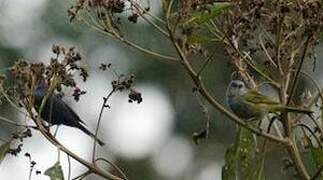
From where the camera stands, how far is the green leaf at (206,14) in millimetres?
1771

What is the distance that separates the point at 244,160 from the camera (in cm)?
201

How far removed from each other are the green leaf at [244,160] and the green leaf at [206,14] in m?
A: 0.33

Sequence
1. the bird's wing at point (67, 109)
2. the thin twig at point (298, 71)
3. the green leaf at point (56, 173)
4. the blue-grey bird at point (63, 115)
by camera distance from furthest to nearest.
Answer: the bird's wing at point (67, 109) < the blue-grey bird at point (63, 115) < the green leaf at point (56, 173) < the thin twig at point (298, 71)

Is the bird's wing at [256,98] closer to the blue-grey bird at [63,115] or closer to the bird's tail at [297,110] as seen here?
the bird's tail at [297,110]

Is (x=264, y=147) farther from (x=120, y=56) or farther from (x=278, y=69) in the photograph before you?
(x=120, y=56)

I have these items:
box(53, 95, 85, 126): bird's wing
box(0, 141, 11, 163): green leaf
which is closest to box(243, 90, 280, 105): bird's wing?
box(0, 141, 11, 163): green leaf

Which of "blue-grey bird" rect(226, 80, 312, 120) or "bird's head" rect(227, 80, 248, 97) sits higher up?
"bird's head" rect(227, 80, 248, 97)

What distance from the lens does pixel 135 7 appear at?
1859 millimetres

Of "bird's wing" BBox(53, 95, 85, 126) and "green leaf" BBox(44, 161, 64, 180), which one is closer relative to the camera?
"green leaf" BBox(44, 161, 64, 180)

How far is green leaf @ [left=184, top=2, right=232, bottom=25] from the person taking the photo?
1.77 metres

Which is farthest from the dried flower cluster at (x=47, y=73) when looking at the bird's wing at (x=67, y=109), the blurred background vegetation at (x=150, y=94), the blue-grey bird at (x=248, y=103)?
the blurred background vegetation at (x=150, y=94)

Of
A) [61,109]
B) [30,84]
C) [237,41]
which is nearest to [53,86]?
[30,84]

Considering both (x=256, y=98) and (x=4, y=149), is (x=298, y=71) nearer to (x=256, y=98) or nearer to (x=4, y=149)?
(x=256, y=98)

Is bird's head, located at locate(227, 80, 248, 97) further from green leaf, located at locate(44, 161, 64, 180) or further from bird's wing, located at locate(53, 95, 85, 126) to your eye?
bird's wing, located at locate(53, 95, 85, 126)
